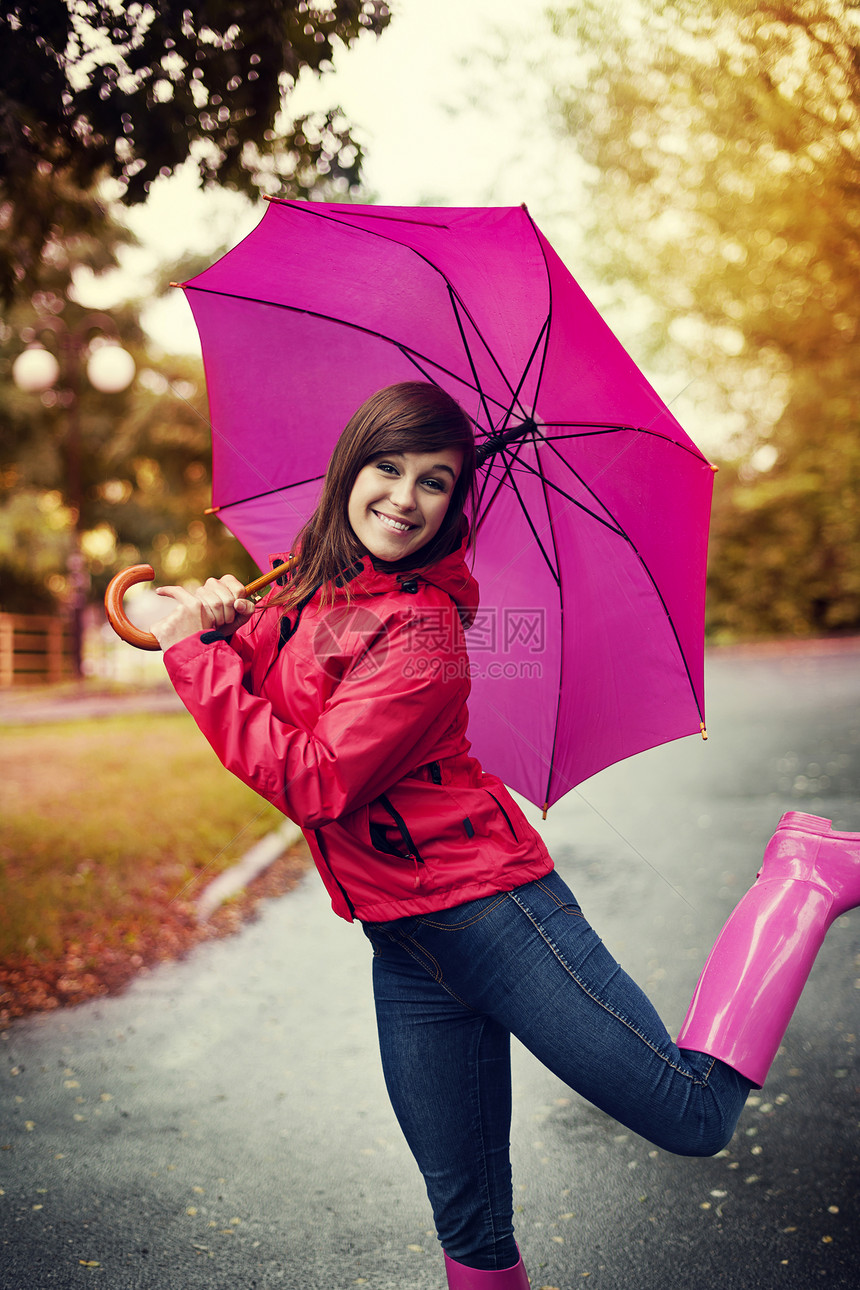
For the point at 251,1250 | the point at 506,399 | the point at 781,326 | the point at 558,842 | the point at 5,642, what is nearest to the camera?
the point at 506,399

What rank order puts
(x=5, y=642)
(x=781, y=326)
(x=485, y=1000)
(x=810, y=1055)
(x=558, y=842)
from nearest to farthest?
(x=485, y=1000) < (x=810, y=1055) < (x=558, y=842) < (x=781, y=326) < (x=5, y=642)

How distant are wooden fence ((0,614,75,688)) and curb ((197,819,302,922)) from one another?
16.8m

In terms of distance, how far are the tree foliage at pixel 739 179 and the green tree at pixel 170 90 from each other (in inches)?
169

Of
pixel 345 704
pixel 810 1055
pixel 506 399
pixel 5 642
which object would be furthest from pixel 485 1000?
pixel 5 642

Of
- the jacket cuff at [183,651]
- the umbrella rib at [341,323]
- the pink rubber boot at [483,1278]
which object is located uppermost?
the umbrella rib at [341,323]

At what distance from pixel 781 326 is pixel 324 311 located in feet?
38.5

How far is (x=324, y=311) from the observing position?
2.69m

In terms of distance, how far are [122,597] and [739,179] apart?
10.4 meters

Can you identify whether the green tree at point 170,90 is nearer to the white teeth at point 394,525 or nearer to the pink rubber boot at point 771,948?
the white teeth at point 394,525

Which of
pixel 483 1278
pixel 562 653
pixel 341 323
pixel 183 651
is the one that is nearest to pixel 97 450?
pixel 341 323

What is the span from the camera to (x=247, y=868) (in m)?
6.29

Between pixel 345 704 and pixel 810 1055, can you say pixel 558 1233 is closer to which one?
pixel 810 1055

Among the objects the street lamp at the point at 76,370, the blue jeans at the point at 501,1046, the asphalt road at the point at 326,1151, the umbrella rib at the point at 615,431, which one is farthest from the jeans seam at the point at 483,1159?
the street lamp at the point at 76,370

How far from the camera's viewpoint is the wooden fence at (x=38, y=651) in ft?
78.5
